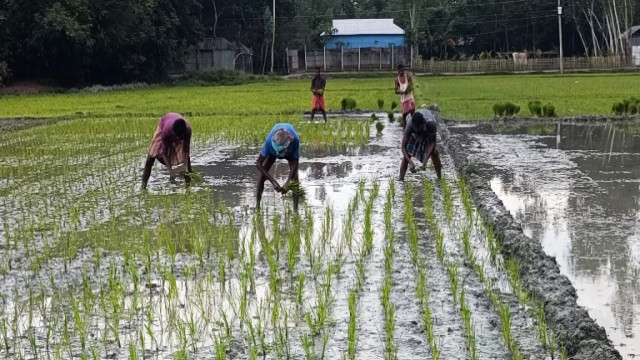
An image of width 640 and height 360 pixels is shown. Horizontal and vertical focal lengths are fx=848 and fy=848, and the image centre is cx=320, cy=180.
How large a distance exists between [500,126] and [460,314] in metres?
12.4

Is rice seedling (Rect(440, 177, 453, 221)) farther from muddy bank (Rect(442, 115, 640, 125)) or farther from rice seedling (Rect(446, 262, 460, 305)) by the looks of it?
muddy bank (Rect(442, 115, 640, 125))

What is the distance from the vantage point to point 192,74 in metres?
45.1

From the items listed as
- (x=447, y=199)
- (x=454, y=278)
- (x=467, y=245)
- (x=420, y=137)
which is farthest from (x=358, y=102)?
(x=454, y=278)

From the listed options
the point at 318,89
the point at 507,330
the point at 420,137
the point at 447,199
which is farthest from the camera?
the point at 318,89

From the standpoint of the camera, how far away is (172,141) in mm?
8875

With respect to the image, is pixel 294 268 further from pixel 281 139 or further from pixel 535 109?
pixel 535 109

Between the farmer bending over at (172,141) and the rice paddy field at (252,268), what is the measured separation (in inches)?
17.1

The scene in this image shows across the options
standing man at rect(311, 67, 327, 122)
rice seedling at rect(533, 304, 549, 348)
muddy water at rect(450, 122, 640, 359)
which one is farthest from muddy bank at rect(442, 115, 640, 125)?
rice seedling at rect(533, 304, 549, 348)

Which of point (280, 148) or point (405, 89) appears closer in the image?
point (280, 148)

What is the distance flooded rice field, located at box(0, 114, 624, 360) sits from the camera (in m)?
4.61

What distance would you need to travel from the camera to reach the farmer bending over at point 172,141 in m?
8.66

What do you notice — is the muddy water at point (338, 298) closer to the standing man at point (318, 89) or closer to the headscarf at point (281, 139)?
the headscarf at point (281, 139)

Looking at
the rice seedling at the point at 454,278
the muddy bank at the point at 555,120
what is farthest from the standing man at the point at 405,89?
the rice seedling at the point at 454,278

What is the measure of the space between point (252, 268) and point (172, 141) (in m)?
3.19
